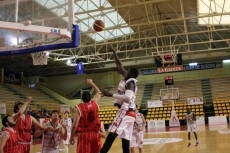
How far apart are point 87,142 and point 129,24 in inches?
472

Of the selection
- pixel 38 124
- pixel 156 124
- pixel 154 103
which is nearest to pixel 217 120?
pixel 156 124

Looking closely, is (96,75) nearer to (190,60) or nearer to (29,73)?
(29,73)

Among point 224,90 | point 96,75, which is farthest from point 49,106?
point 224,90

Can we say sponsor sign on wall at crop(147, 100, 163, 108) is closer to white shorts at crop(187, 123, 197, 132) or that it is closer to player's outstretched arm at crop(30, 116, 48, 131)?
white shorts at crop(187, 123, 197, 132)

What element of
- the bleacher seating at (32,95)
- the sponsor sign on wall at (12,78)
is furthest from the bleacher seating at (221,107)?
the sponsor sign on wall at (12,78)

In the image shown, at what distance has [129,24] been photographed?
1530 centimetres

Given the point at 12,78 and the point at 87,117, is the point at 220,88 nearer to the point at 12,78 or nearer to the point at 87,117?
the point at 12,78

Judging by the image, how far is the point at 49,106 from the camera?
23547 mm

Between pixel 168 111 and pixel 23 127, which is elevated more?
pixel 23 127

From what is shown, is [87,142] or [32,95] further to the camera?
[32,95]

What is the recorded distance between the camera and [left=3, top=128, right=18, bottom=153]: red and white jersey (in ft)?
13.8

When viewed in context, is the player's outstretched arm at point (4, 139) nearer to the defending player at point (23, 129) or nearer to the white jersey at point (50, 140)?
the defending player at point (23, 129)

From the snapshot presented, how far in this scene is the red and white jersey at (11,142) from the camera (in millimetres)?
4211

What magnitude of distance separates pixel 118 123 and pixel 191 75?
78.1 feet
